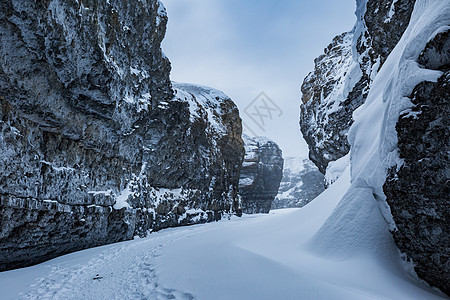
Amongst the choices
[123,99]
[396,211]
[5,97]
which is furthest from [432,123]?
[123,99]

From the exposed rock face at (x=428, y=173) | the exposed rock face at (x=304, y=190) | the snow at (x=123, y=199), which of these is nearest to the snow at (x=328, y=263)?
the exposed rock face at (x=428, y=173)

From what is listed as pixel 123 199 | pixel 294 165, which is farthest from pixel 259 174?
pixel 294 165

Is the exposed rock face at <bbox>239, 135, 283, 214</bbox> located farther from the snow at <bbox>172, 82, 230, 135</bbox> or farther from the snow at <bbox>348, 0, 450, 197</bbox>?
the snow at <bbox>348, 0, 450, 197</bbox>

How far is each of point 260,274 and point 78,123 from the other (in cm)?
898

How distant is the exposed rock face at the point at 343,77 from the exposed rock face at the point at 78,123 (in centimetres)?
1007

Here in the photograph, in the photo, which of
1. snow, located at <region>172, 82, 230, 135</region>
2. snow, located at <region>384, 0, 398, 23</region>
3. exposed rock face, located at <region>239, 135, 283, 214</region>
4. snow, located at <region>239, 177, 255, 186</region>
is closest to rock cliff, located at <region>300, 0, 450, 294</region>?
snow, located at <region>384, 0, 398, 23</region>

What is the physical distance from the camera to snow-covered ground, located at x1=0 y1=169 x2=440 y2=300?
3893mm

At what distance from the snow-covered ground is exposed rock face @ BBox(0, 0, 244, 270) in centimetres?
184

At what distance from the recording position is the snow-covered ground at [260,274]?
3.89m

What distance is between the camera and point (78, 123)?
964 centimetres

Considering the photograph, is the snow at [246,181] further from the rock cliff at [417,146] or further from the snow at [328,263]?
the rock cliff at [417,146]

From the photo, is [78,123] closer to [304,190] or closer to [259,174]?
[259,174]

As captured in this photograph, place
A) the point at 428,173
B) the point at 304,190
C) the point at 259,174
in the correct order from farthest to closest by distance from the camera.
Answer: the point at 304,190
the point at 259,174
the point at 428,173

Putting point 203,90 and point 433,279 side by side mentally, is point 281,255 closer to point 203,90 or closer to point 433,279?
point 433,279
